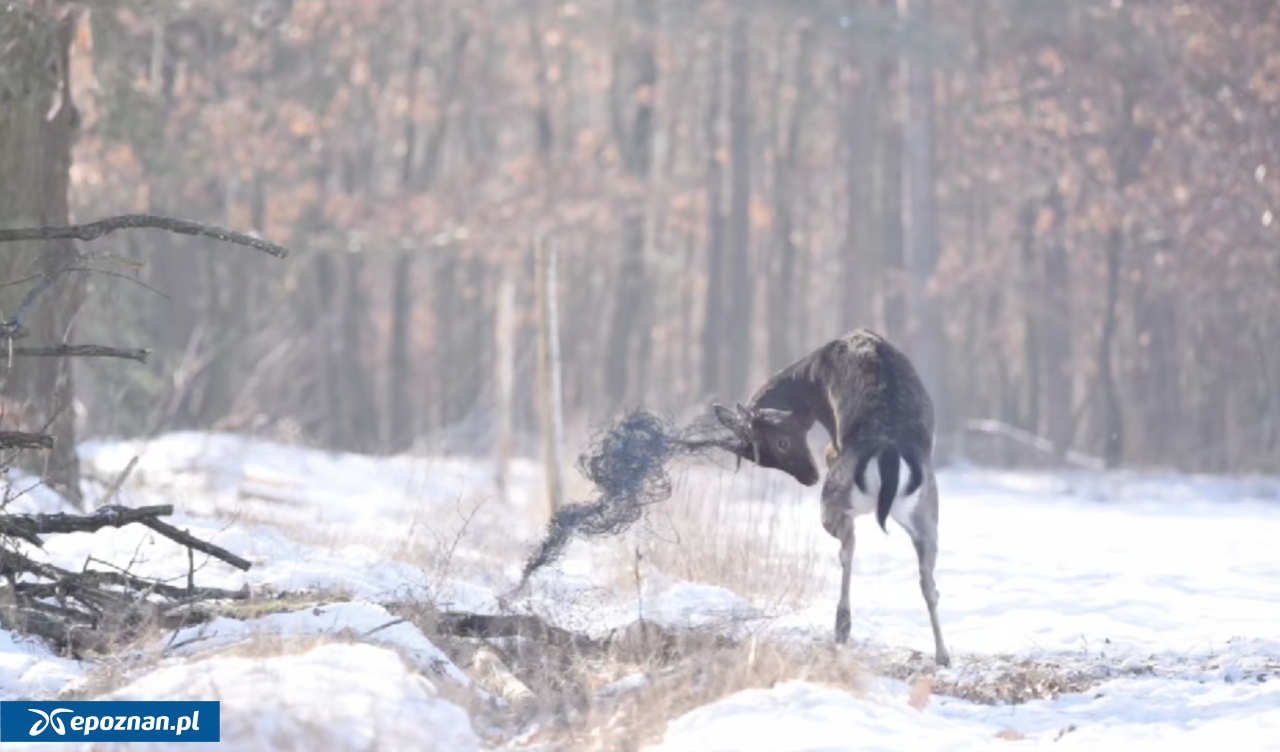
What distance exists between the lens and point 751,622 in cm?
1170

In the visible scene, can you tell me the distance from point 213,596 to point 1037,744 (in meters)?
4.04

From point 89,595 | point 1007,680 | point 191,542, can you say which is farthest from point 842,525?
point 89,595

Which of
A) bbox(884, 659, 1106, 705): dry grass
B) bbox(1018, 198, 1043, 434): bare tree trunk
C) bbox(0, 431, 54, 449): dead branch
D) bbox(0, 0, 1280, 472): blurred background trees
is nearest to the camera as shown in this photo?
bbox(0, 431, 54, 449): dead branch

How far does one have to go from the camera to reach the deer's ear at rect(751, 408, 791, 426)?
1244 centimetres

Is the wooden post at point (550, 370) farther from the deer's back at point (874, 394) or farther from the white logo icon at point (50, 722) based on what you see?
the white logo icon at point (50, 722)

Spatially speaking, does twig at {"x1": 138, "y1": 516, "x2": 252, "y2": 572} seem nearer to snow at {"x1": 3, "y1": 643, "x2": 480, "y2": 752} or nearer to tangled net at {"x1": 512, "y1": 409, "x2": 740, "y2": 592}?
snow at {"x1": 3, "y1": 643, "x2": 480, "y2": 752}

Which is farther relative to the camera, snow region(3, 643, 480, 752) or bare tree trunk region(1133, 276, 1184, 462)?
bare tree trunk region(1133, 276, 1184, 462)

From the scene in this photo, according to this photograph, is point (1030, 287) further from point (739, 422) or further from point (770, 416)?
point (739, 422)

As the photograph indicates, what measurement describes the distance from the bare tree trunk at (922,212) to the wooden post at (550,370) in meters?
19.1

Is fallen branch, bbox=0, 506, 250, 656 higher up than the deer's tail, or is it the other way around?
the deer's tail

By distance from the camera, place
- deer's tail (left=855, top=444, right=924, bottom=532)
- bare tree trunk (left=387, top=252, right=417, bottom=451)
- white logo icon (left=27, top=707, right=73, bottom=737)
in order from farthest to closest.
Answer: bare tree trunk (left=387, top=252, right=417, bottom=451) < deer's tail (left=855, top=444, right=924, bottom=532) < white logo icon (left=27, top=707, right=73, bottom=737)

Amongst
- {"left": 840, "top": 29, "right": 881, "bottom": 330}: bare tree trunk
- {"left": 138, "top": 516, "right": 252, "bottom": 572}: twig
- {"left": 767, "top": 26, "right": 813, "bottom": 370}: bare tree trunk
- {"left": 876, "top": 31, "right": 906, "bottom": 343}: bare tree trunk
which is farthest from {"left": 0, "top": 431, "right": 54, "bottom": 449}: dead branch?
{"left": 767, "top": 26, "right": 813, "bottom": 370}: bare tree trunk

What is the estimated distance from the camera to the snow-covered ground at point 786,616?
8.50 metres

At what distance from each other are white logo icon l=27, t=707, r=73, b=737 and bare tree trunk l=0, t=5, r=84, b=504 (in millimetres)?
7124
